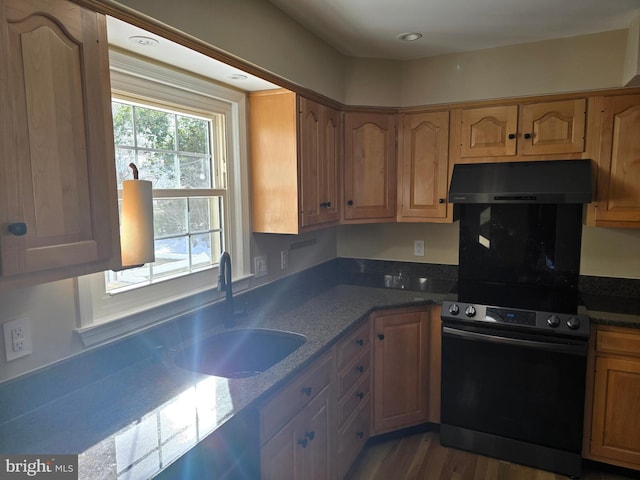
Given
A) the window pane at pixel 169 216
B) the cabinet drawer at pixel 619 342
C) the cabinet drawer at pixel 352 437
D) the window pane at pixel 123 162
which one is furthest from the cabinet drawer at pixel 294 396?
the cabinet drawer at pixel 619 342

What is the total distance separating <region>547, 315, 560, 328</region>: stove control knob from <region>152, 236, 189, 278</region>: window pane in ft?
6.21

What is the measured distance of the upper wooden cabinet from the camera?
2.45 meters

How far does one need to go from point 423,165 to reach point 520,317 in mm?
1116

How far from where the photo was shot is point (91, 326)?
148 cm

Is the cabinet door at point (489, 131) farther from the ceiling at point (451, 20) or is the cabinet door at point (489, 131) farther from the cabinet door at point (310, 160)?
the cabinet door at point (310, 160)

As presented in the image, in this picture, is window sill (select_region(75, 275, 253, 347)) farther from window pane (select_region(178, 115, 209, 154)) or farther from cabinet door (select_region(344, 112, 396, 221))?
cabinet door (select_region(344, 112, 396, 221))

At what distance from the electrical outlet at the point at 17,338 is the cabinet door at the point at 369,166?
1864mm

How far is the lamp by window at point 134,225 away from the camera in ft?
4.64

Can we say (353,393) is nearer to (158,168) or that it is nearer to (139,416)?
(139,416)

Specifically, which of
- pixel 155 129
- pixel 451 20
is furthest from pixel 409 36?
pixel 155 129

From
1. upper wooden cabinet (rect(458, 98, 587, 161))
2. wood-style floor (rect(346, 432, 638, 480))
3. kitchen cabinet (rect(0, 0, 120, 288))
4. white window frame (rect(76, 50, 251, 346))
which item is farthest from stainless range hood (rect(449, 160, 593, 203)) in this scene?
kitchen cabinet (rect(0, 0, 120, 288))

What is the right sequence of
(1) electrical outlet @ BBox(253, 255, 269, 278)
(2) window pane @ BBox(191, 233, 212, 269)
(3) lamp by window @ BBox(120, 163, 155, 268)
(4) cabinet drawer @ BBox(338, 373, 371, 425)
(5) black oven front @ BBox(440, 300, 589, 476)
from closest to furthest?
(3) lamp by window @ BBox(120, 163, 155, 268)
(2) window pane @ BBox(191, 233, 212, 269)
(4) cabinet drawer @ BBox(338, 373, 371, 425)
(5) black oven front @ BBox(440, 300, 589, 476)
(1) electrical outlet @ BBox(253, 255, 269, 278)

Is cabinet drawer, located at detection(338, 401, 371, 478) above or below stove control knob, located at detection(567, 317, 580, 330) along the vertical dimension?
below

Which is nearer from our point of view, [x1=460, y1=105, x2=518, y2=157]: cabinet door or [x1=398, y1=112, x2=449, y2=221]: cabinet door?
[x1=460, y1=105, x2=518, y2=157]: cabinet door
